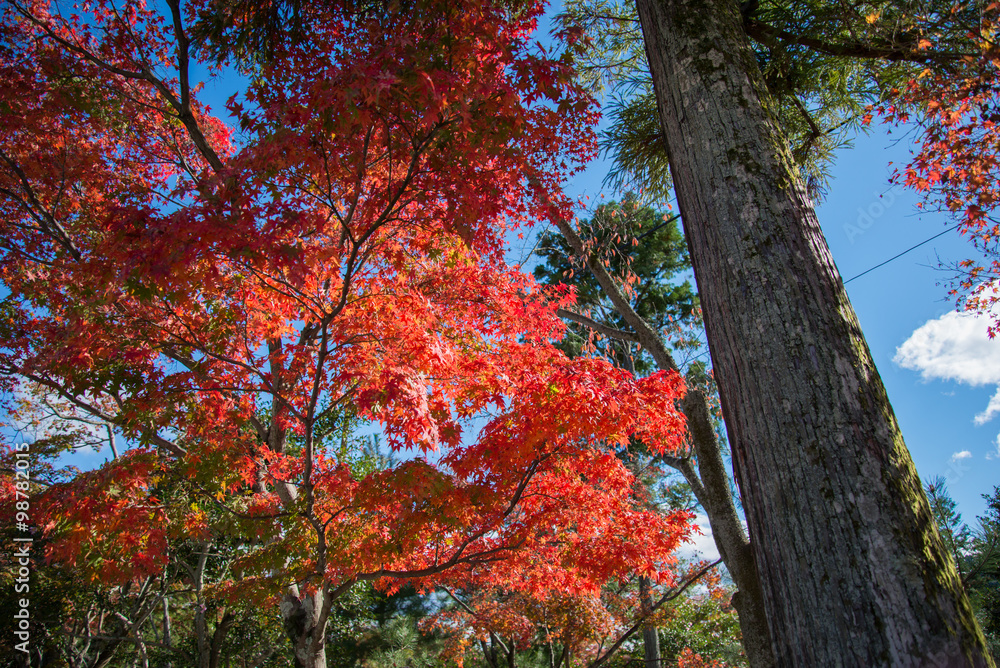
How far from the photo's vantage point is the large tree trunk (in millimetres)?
1396

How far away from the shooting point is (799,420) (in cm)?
163

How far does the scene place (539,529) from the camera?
15.7 feet

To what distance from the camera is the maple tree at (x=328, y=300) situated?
3479 millimetres

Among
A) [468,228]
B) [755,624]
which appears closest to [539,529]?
[755,624]

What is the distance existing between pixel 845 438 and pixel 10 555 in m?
14.0

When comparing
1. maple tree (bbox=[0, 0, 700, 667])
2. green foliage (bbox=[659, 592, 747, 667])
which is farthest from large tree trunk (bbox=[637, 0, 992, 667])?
green foliage (bbox=[659, 592, 747, 667])

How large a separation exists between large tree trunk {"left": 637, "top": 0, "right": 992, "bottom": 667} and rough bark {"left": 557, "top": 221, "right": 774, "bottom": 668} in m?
1.88

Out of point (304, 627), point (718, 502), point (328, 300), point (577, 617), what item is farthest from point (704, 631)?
point (328, 300)

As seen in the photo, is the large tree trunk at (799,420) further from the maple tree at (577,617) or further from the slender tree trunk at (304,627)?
the slender tree trunk at (304,627)

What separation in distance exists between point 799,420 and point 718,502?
2879 millimetres

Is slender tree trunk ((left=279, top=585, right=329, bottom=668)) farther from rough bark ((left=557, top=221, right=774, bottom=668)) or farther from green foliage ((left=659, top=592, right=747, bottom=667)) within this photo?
green foliage ((left=659, top=592, right=747, bottom=667))

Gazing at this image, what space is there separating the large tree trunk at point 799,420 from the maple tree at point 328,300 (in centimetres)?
170

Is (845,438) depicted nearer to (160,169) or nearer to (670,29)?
(670,29)

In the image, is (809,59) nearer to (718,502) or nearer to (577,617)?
(718,502)
